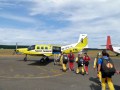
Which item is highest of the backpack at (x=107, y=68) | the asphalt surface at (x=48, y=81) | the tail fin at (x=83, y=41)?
the tail fin at (x=83, y=41)

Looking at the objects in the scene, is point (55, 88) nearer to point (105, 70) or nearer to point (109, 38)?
point (105, 70)

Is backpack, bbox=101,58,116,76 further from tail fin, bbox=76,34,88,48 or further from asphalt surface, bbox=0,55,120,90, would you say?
tail fin, bbox=76,34,88,48

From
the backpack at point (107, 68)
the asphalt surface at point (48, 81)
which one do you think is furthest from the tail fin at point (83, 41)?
the backpack at point (107, 68)

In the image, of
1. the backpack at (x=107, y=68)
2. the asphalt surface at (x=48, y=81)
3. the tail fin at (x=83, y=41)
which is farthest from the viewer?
the tail fin at (x=83, y=41)

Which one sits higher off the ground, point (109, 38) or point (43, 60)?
point (109, 38)

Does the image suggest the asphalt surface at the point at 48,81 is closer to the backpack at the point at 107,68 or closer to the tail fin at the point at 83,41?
the backpack at the point at 107,68

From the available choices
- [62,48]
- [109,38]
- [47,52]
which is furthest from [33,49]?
[109,38]

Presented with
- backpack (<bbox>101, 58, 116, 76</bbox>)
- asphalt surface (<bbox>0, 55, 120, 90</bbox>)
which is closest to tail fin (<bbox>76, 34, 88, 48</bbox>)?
asphalt surface (<bbox>0, 55, 120, 90</bbox>)

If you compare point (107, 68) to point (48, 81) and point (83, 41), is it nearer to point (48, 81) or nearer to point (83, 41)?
point (48, 81)

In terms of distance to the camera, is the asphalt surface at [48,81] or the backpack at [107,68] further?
the asphalt surface at [48,81]

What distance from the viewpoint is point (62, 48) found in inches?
1415

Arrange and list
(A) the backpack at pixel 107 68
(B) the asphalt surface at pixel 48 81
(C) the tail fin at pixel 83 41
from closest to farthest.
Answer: (A) the backpack at pixel 107 68
(B) the asphalt surface at pixel 48 81
(C) the tail fin at pixel 83 41

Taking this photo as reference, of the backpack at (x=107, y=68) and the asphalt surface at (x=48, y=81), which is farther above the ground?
the backpack at (x=107, y=68)

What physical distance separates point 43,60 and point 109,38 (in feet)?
115
